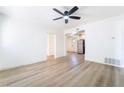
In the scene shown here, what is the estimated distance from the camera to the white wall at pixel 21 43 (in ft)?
15.4

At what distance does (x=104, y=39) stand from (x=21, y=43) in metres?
4.36

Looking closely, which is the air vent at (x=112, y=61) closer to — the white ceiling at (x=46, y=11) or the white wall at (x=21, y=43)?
the white ceiling at (x=46, y=11)

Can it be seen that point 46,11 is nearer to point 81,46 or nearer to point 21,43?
point 21,43

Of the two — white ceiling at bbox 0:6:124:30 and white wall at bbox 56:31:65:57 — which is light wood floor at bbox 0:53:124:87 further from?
white wall at bbox 56:31:65:57

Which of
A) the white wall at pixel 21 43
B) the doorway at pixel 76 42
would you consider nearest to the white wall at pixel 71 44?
the doorway at pixel 76 42

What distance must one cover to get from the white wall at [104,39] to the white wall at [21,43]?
2.94 m

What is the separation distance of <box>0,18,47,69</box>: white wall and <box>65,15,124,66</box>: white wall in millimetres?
2936

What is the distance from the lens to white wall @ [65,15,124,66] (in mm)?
5227

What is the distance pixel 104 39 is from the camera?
5895mm

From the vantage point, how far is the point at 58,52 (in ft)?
28.3

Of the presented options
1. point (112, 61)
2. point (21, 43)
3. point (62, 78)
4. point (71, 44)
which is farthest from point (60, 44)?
point (62, 78)

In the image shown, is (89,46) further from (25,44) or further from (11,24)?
(11,24)
